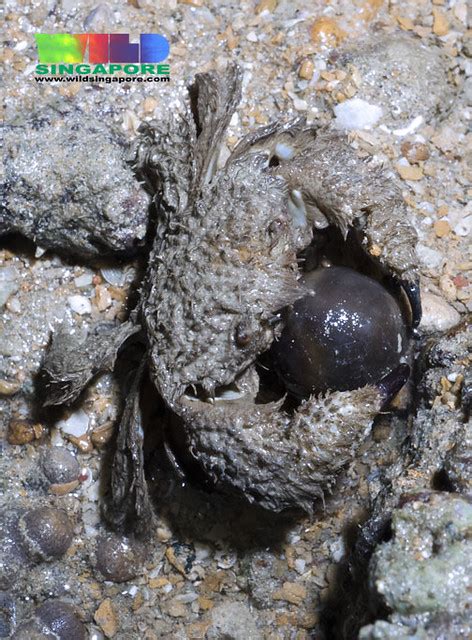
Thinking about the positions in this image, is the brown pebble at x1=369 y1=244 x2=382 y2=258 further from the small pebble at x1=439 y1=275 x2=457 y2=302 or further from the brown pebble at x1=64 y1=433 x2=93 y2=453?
the brown pebble at x1=64 y1=433 x2=93 y2=453

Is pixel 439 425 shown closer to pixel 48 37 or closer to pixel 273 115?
pixel 273 115

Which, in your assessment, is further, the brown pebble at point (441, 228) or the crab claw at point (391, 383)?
the brown pebble at point (441, 228)

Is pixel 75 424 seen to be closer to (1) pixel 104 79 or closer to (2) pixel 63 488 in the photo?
(2) pixel 63 488

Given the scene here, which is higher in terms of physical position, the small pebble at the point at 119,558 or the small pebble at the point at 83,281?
the small pebble at the point at 83,281

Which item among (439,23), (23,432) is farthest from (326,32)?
(23,432)

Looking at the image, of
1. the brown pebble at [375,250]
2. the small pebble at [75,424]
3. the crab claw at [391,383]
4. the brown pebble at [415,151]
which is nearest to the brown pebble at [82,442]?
the small pebble at [75,424]

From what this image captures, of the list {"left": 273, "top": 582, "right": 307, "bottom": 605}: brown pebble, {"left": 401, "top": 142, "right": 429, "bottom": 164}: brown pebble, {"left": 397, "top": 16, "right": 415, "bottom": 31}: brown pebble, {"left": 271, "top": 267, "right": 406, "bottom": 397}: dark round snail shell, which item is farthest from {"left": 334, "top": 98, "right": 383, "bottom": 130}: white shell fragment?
{"left": 273, "top": 582, "right": 307, "bottom": 605}: brown pebble

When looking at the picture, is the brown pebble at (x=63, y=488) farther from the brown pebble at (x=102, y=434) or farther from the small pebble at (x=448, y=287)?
the small pebble at (x=448, y=287)
